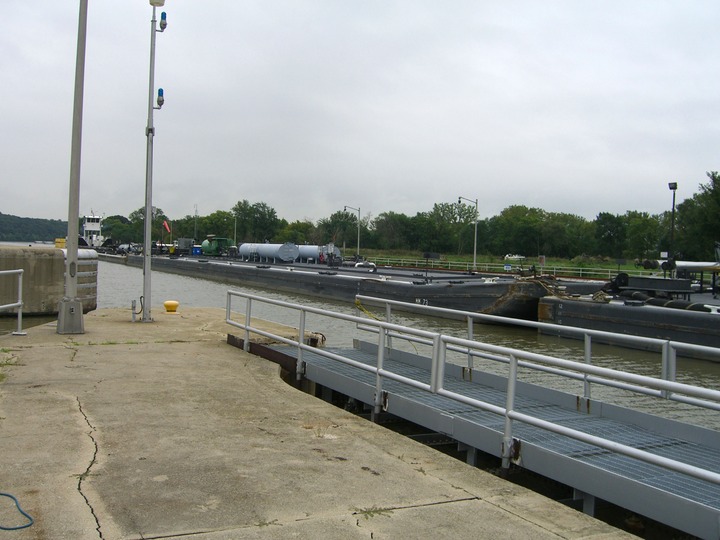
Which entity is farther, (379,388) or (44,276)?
(44,276)

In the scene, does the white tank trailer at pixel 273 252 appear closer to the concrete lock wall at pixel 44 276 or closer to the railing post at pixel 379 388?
the concrete lock wall at pixel 44 276

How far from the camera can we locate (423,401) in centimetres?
746

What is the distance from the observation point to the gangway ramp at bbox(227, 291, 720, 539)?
4.62 m

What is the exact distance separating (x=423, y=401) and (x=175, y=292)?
37.5 m

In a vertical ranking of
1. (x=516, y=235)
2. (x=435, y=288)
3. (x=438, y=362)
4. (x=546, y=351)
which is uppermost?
(x=516, y=235)

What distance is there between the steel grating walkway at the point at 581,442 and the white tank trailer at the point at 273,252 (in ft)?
199

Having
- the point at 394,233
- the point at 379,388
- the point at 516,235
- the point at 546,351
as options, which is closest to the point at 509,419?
the point at 379,388

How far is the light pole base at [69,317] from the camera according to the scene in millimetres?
12164

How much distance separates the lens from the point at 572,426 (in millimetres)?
6867

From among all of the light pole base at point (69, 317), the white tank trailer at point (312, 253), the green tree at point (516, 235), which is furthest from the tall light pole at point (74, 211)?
the green tree at point (516, 235)

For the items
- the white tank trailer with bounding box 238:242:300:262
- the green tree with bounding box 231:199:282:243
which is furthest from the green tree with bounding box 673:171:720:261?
the green tree with bounding box 231:199:282:243

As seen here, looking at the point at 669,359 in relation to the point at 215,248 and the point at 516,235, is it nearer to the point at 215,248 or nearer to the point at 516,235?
the point at 215,248

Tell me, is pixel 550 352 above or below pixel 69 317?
below

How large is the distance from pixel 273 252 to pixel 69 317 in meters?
58.7
